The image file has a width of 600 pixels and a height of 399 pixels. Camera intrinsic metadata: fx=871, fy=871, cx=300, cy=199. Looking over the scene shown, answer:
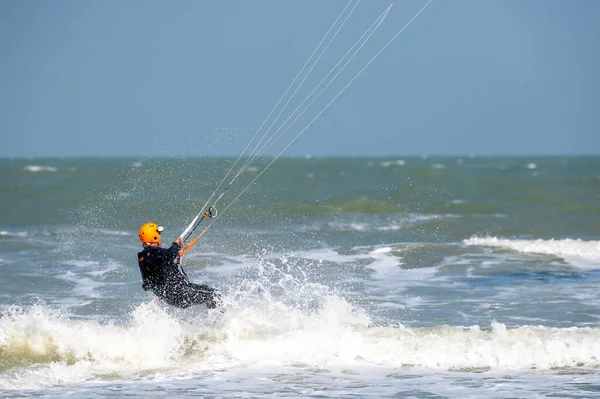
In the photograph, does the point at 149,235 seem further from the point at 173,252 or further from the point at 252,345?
the point at 252,345

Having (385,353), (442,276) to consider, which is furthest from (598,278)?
(385,353)

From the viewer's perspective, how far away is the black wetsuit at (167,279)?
33.0ft

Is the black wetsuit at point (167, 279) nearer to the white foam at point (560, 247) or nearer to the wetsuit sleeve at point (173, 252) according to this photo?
the wetsuit sleeve at point (173, 252)

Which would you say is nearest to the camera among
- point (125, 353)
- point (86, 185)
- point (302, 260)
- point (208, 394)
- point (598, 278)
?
point (208, 394)

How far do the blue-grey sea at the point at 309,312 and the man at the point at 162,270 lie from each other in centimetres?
60

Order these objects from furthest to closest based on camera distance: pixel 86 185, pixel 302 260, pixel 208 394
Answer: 1. pixel 86 185
2. pixel 302 260
3. pixel 208 394

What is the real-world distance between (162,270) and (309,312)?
2826mm

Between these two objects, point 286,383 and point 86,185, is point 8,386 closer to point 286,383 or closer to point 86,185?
point 286,383

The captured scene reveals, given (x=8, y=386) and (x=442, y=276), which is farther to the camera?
(x=442, y=276)

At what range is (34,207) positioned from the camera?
3322 cm

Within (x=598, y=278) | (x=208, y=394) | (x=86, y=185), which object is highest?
(x=86, y=185)

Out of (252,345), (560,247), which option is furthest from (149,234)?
(560,247)

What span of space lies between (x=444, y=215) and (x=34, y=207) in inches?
607

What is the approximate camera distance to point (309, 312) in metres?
12.2
